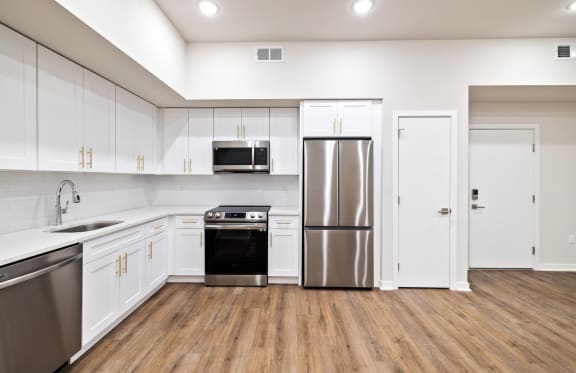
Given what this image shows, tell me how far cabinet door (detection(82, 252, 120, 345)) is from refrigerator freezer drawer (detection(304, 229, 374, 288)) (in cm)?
196

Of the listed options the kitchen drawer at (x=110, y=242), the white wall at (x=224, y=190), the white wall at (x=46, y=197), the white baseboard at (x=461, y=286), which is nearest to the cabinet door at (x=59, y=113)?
the white wall at (x=46, y=197)

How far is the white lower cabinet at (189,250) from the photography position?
336 centimetres

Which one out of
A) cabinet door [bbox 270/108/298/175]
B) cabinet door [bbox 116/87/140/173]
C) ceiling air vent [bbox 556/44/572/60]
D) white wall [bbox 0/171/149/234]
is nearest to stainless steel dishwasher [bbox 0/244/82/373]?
white wall [bbox 0/171/149/234]

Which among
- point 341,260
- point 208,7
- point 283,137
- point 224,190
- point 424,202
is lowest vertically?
point 341,260

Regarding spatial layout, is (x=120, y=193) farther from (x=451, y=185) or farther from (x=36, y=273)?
(x=451, y=185)

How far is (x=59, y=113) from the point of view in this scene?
2.08 metres

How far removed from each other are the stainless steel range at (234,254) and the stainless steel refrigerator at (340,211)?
57cm

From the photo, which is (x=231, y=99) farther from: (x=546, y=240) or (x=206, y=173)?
(x=546, y=240)

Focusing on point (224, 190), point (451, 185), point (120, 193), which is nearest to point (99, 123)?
point (120, 193)

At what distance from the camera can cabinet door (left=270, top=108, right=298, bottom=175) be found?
3.62m

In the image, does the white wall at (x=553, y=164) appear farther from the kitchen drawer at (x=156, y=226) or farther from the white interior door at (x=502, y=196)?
the kitchen drawer at (x=156, y=226)

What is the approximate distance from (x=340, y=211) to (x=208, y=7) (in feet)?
8.40

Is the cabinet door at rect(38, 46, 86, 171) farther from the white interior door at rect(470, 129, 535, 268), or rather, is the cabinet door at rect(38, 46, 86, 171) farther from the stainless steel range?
the white interior door at rect(470, 129, 535, 268)

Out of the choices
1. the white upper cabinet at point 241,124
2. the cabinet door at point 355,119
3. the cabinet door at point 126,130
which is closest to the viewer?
the cabinet door at point 126,130
